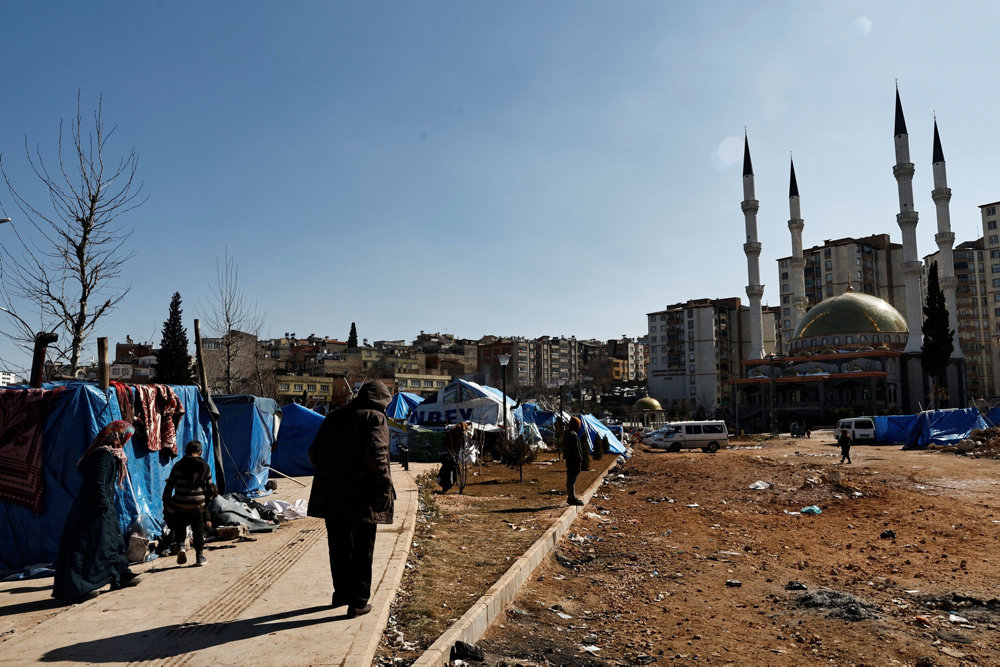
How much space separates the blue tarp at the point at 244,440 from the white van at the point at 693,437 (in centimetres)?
2587

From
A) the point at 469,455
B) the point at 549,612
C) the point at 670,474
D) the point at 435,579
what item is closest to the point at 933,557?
the point at 549,612

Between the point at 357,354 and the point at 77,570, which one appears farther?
the point at 357,354

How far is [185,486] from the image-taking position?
6.75 meters

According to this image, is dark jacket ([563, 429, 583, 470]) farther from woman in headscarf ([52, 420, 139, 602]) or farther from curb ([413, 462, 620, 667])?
woman in headscarf ([52, 420, 139, 602])

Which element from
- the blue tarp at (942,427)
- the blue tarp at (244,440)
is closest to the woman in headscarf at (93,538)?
the blue tarp at (244,440)

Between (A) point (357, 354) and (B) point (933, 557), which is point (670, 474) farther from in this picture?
(A) point (357, 354)

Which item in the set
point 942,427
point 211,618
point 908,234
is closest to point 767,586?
point 211,618

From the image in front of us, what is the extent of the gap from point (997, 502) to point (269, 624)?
15371 millimetres

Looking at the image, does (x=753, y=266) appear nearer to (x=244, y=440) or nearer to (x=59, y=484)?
(x=244, y=440)

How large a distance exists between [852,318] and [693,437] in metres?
47.0

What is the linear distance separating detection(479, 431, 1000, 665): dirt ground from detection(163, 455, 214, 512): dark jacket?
345cm

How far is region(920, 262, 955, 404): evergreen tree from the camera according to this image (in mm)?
61025

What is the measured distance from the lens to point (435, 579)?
6676 mm

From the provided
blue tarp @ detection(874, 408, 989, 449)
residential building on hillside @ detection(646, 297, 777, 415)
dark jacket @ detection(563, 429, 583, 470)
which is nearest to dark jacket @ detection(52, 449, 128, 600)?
dark jacket @ detection(563, 429, 583, 470)
